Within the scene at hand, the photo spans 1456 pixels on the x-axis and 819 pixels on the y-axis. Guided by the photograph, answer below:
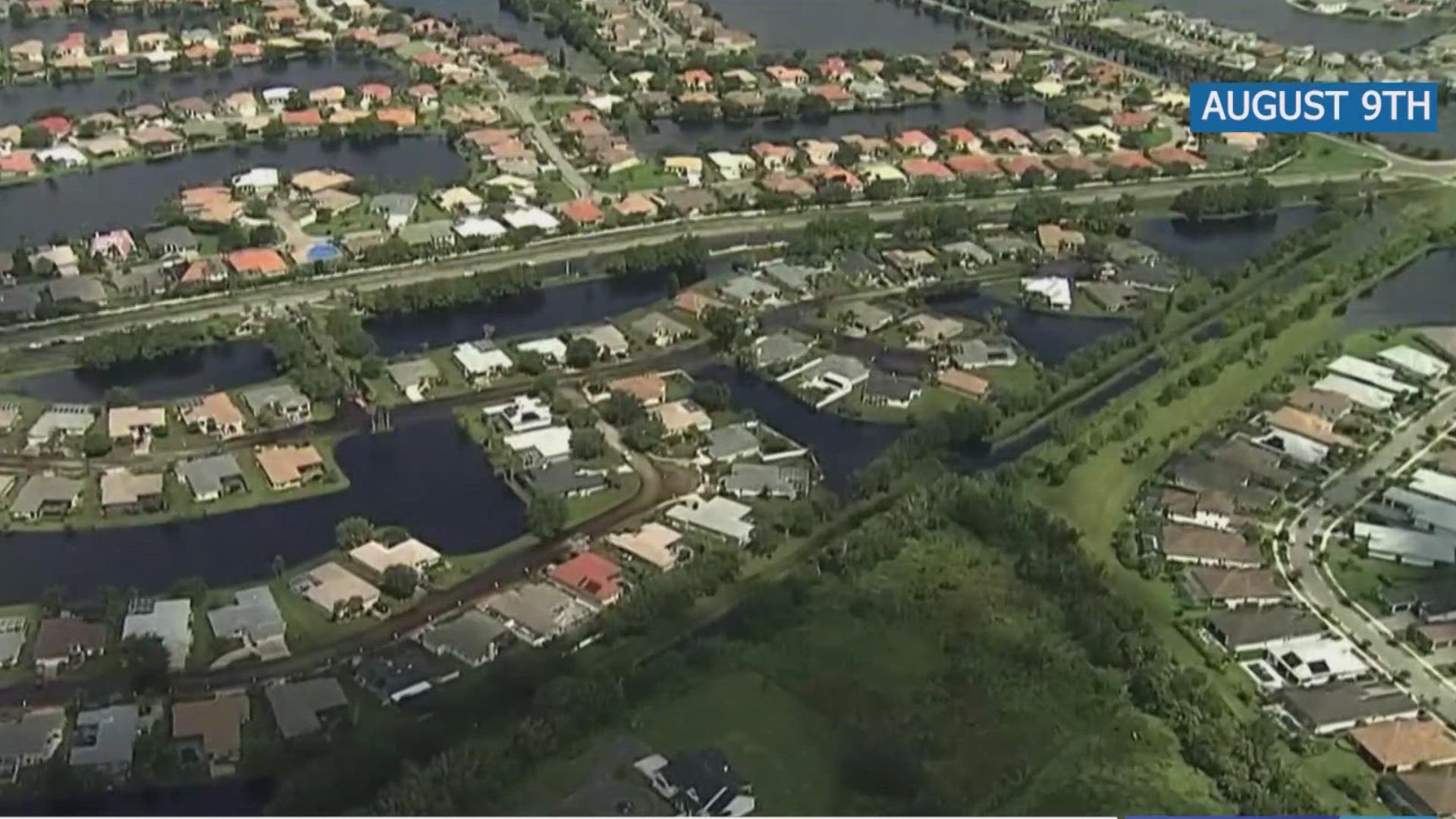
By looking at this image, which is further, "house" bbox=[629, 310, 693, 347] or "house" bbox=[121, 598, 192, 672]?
"house" bbox=[629, 310, 693, 347]

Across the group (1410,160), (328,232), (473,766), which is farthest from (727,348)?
(1410,160)

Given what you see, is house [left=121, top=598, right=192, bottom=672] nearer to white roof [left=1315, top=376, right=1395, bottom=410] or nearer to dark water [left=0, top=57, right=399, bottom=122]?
white roof [left=1315, top=376, right=1395, bottom=410]

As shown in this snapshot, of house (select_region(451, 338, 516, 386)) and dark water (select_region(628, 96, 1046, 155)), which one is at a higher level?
dark water (select_region(628, 96, 1046, 155))

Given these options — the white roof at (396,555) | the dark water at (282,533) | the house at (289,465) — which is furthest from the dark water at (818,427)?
the house at (289,465)

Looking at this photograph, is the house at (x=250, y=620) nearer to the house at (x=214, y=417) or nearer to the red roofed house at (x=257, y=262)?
the house at (x=214, y=417)

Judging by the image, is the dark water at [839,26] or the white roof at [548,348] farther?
the dark water at [839,26]

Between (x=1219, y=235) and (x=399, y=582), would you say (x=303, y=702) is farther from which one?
(x=1219, y=235)

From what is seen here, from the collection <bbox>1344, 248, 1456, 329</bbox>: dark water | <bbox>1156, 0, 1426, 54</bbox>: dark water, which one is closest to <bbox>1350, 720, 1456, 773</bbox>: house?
<bbox>1344, 248, 1456, 329</bbox>: dark water
